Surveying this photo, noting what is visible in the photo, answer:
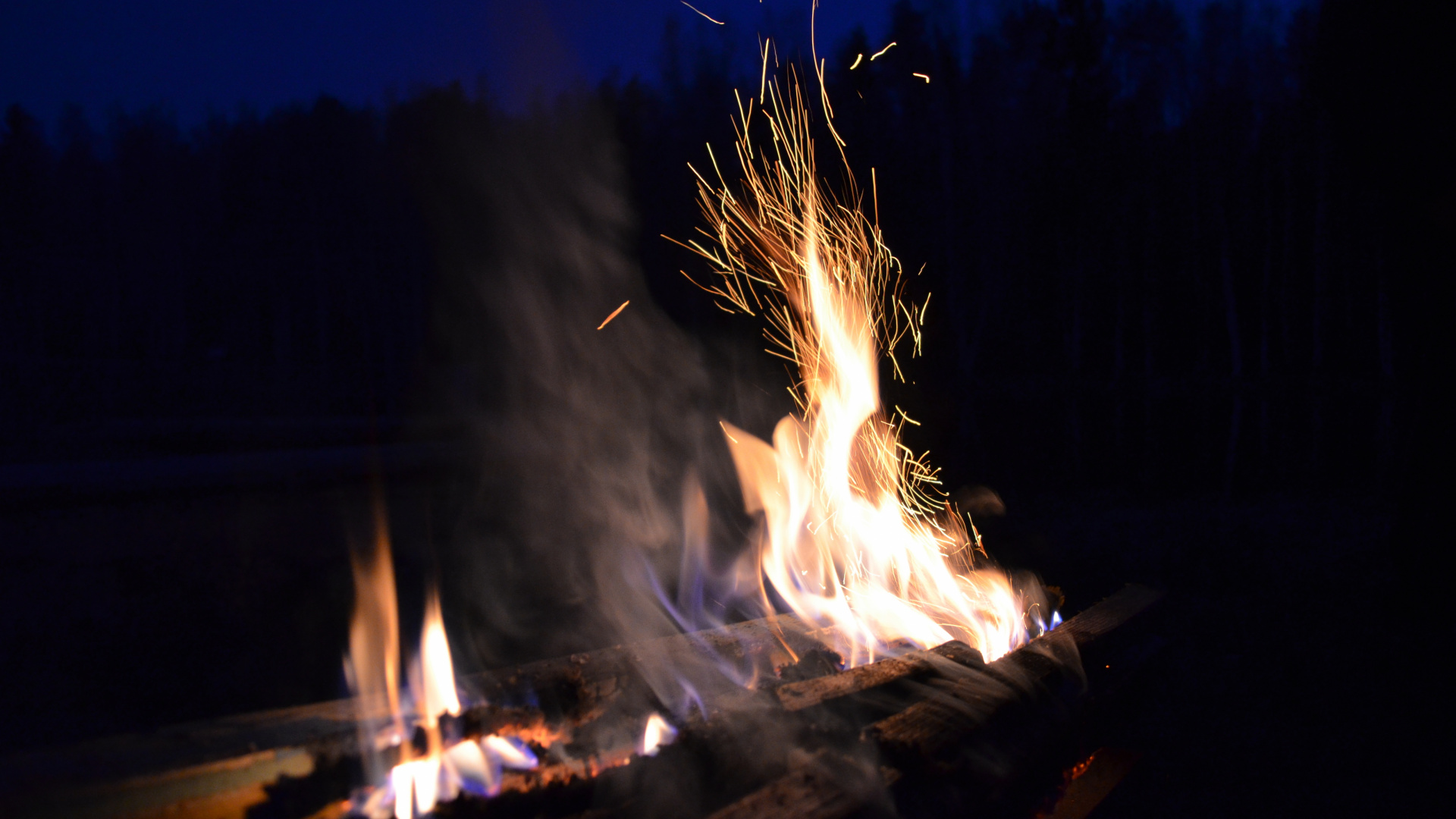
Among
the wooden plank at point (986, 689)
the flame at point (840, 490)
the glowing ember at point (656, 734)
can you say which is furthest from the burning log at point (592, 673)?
the wooden plank at point (986, 689)

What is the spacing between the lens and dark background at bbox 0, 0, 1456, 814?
3.74m

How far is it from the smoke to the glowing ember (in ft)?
5.42

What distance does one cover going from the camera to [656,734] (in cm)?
186

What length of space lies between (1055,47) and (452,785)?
13.8 meters

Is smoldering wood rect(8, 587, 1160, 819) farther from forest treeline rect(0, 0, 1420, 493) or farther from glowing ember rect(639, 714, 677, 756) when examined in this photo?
forest treeline rect(0, 0, 1420, 493)

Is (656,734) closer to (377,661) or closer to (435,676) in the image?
(435,676)

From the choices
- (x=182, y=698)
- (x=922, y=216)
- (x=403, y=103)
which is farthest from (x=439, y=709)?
(x=403, y=103)

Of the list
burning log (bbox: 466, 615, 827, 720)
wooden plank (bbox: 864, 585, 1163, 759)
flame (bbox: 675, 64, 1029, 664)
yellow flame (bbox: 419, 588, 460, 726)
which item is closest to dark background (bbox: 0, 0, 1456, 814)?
wooden plank (bbox: 864, 585, 1163, 759)

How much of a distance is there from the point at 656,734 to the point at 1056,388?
9591 mm

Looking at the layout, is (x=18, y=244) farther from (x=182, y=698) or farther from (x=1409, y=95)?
(x=1409, y=95)

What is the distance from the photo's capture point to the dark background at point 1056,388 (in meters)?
3.74

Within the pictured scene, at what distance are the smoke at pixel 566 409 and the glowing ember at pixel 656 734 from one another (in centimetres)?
165

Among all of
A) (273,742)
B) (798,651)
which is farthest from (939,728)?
(273,742)

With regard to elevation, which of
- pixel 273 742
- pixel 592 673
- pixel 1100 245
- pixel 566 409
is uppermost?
pixel 1100 245
